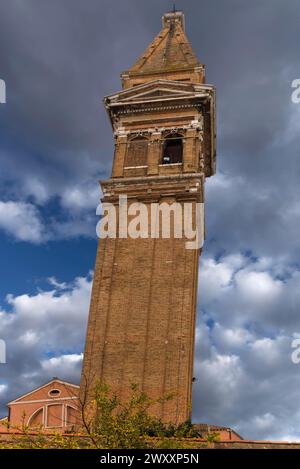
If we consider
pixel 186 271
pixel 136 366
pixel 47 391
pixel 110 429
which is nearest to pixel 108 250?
pixel 186 271

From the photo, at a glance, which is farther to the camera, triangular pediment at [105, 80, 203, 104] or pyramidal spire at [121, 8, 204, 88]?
pyramidal spire at [121, 8, 204, 88]

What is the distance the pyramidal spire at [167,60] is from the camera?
38312 mm

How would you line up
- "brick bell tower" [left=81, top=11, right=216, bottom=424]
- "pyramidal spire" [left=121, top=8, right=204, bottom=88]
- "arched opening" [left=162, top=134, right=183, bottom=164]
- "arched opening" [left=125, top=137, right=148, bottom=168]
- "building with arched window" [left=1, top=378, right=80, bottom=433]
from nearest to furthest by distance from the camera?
"brick bell tower" [left=81, top=11, right=216, bottom=424]
"arched opening" [left=125, top=137, right=148, bottom=168]
"arched opening" [left=162, top=134, right=183, bottom=164]
"building with arched window" [left=1, top=378, right=80, bottom=433]
"pyramidal spire" [left=121, top=8, right=204, bottom=88]

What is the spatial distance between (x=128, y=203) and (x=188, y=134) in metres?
5.84

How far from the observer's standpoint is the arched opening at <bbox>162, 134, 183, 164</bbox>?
115 feet

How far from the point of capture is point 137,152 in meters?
34.9

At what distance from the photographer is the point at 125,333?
2855cm

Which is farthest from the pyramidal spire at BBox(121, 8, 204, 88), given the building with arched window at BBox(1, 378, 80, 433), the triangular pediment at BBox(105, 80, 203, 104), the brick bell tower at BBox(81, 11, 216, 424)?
the building with arched window at BBox(1, 378, 80, 433)

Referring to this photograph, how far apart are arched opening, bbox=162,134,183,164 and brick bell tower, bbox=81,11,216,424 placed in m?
0.06

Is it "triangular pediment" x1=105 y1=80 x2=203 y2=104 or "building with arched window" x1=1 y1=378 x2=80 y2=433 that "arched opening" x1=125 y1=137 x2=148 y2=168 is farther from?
"building with arched window" x1=1 y1=378 x2=80 y2=433

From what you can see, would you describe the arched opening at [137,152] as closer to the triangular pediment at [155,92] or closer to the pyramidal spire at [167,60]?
the triangular pediment at [155,92]
